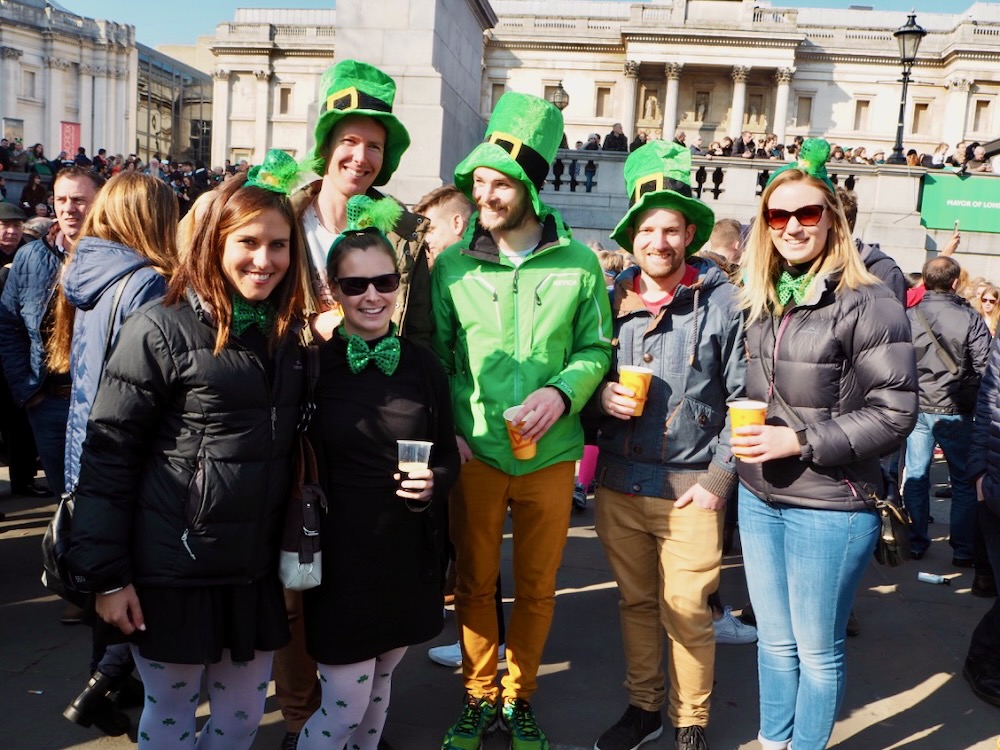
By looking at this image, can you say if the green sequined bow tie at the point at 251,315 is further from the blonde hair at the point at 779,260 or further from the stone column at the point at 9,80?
the stone column at the point at 9,80

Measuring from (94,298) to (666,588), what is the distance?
98.7 inches

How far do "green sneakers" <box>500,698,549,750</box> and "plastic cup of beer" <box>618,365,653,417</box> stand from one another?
133cm

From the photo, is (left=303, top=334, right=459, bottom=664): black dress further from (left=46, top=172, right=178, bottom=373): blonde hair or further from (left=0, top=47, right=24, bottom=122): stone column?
(left=0, top=47, right=24, bottom=122): stone column

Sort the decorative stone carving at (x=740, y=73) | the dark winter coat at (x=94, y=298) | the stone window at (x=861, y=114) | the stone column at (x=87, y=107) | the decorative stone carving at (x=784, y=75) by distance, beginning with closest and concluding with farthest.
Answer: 1. the dark winter coat at (x=94, y=298)
2. the decorative stone carving at (x=740, y=73)
3. the decorative stone carving at (x=784, y=75)
4. the stone window at (x=861, y=114)
5. the stone column at (x=87, y=107)

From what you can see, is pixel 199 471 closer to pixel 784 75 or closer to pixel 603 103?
pixel 603 103

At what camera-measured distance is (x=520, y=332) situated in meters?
3.34

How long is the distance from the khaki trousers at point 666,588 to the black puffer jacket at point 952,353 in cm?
377

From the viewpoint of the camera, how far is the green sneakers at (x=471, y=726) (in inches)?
133

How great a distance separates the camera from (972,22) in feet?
182

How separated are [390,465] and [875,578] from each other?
4.43m

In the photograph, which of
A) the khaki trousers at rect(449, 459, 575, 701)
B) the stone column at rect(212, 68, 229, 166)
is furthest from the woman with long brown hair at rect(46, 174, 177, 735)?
the stone column at rect(212, 68, 229, 166)

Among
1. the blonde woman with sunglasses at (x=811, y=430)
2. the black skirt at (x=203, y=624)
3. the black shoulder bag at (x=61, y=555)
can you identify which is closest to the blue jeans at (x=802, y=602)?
the blonde woman with sunglasses at (x=811, y=430)

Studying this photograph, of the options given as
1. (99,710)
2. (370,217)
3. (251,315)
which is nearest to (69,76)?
(99,710)

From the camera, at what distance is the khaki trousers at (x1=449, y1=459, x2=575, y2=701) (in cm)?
340
